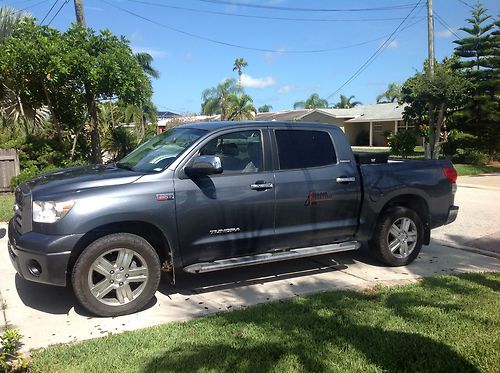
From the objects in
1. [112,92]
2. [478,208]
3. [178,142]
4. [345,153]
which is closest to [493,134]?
[478,208]

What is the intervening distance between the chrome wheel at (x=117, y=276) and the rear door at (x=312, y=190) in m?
1.54

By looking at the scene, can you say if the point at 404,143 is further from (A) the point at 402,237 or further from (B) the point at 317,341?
(B) the point at 317,341

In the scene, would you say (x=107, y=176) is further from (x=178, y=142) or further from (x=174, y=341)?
(x=174, y=341)

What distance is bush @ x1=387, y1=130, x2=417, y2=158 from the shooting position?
79.6 feet

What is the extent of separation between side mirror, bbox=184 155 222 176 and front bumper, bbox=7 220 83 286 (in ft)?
3.98

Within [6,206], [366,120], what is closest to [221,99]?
Result: [366,120]

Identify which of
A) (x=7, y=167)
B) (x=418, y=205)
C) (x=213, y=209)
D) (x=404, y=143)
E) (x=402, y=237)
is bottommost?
(x=402, y=237)

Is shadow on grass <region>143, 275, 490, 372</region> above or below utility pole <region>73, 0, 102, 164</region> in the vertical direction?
below

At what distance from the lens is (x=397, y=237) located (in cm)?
621

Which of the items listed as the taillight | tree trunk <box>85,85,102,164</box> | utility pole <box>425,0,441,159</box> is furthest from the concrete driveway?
utility pole <box>425,0,441,159</box>

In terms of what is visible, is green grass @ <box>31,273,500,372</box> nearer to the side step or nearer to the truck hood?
the side step

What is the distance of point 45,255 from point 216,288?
1.90m

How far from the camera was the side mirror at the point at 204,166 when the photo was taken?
4.69 m

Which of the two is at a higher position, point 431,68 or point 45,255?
point 431,68
